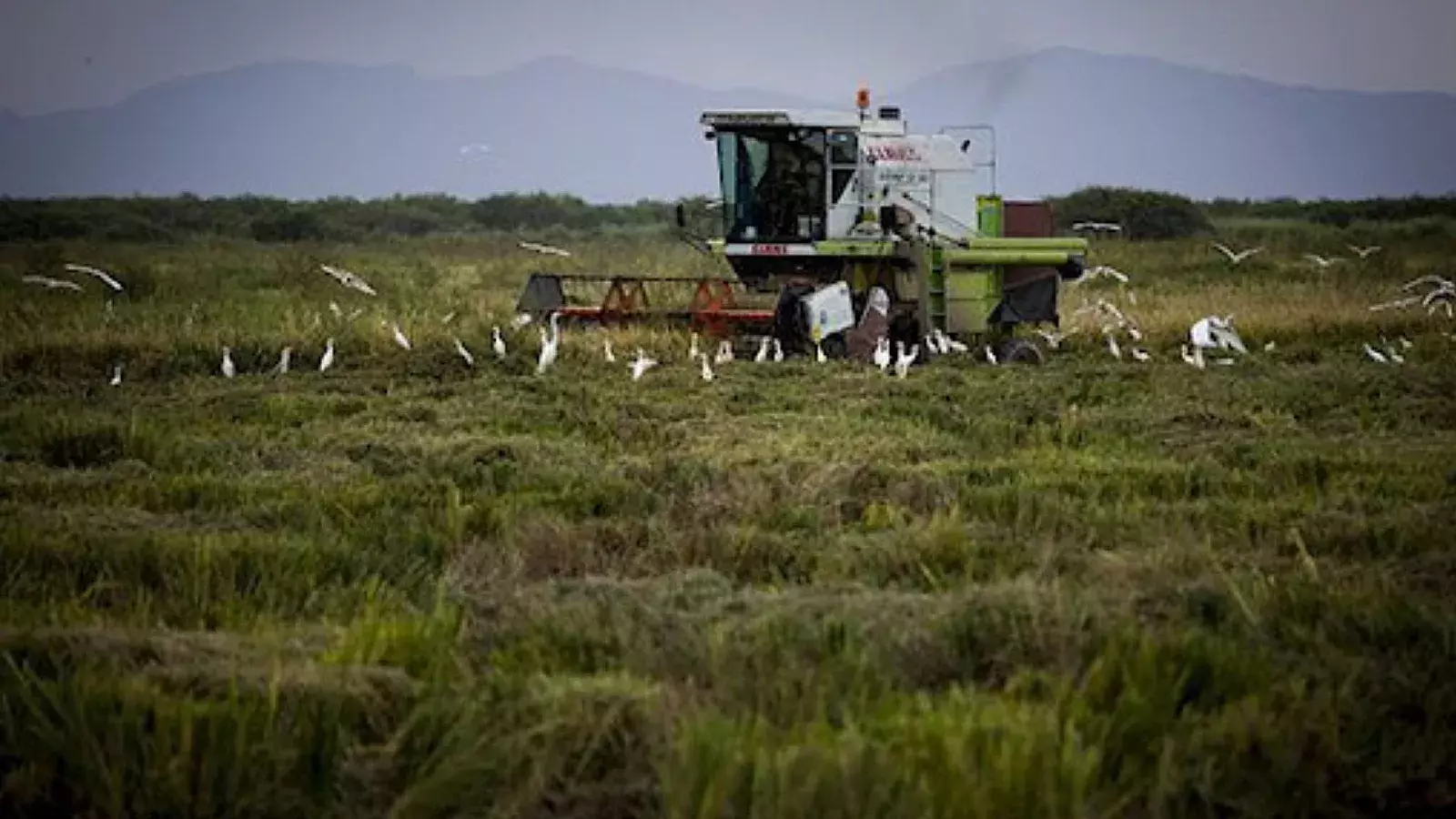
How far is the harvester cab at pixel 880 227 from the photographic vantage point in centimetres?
1747

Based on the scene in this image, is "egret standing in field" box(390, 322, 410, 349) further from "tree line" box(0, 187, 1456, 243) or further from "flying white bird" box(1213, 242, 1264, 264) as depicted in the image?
"tree line" box(0, 187, 1456, 243)

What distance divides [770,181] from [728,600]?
13.2m

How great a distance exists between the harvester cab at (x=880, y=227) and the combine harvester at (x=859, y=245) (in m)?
0.01

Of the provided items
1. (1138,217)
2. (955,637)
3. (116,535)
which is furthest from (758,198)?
(1138,217)

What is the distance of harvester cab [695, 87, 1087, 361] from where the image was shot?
17.5m

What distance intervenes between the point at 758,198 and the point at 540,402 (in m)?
7.09

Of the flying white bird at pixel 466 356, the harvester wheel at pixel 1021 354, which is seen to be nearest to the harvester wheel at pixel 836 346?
the harvester wheel at pixel 1021 354

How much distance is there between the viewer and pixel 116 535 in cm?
695

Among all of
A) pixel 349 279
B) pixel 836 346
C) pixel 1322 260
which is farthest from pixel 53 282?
pixel 1322 260

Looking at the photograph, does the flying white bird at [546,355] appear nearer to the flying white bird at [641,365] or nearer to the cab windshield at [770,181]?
the flying white bird at [641,365]

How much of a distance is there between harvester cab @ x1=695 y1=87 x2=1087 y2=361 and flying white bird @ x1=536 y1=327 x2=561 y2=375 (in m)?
2.53

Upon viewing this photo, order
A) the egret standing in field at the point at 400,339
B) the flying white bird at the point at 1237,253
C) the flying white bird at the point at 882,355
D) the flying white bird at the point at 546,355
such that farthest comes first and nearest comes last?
the flying white bird at the point at 1237,253 < the egret standing in field at the point at 400,339 < the flying white bird at the point at 882,355 < the flying white bird at the point at 546,355

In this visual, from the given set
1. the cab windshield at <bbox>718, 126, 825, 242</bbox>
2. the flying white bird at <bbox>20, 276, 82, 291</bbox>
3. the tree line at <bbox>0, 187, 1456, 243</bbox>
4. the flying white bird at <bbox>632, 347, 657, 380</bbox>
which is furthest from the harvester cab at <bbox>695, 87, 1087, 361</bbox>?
the tree line at <bbox>0, 187, 1456, 243</bbox>

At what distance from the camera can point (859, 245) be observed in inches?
707
